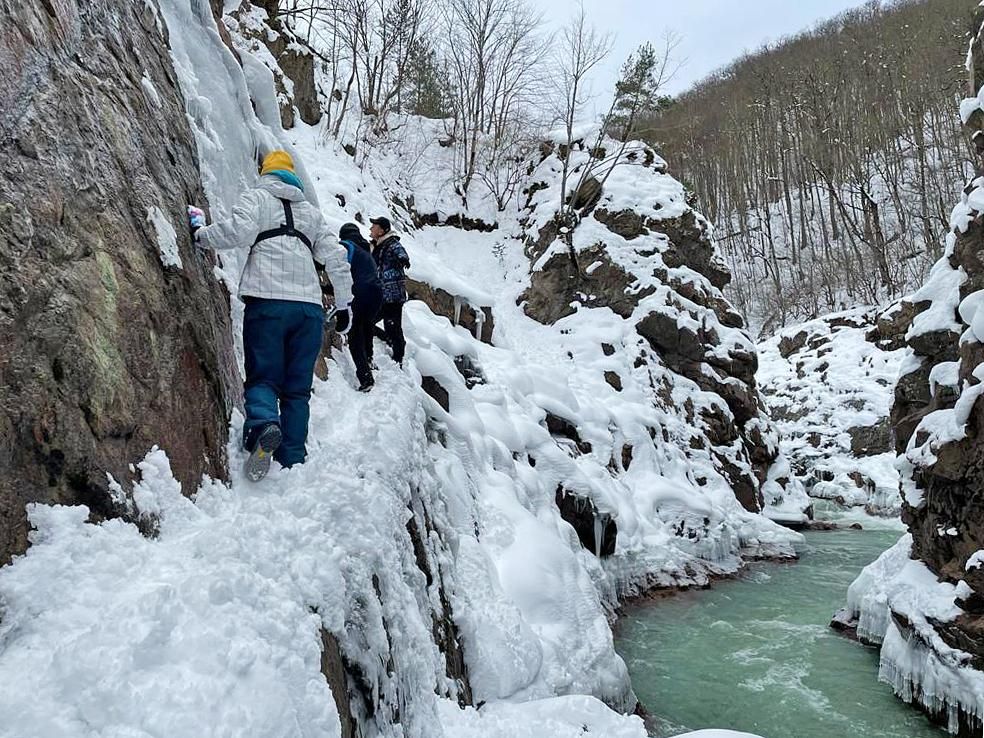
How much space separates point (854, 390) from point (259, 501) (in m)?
19.0

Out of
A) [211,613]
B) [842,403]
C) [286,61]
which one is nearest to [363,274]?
[211,613]

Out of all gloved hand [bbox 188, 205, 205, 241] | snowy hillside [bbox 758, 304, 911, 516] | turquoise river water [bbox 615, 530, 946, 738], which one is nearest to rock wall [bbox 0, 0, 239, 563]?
gloved hand [bbox 188, 205, 205, 241]

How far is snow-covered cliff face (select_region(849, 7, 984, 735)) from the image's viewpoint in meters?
5.34

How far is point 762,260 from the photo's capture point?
32.0 m

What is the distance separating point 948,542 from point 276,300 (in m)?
6.10

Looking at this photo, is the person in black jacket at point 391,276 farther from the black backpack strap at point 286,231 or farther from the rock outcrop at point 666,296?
the rock outcrop at point 666,296

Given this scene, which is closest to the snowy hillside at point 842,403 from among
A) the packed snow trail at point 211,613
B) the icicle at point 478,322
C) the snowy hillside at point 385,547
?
Answer: the snowy hillside at point 385,547

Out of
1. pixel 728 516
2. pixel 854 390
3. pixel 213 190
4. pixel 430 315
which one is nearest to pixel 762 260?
pixel 854 390

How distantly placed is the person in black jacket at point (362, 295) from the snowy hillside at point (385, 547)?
203mm

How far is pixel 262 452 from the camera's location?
281 cm

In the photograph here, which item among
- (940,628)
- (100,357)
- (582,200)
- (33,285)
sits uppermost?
(582,200)

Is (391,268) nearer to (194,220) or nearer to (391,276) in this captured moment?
(391,276)

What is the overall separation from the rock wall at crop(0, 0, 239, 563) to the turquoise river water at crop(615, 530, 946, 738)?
15.6 feet

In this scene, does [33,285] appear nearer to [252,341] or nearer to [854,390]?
[252,341]
